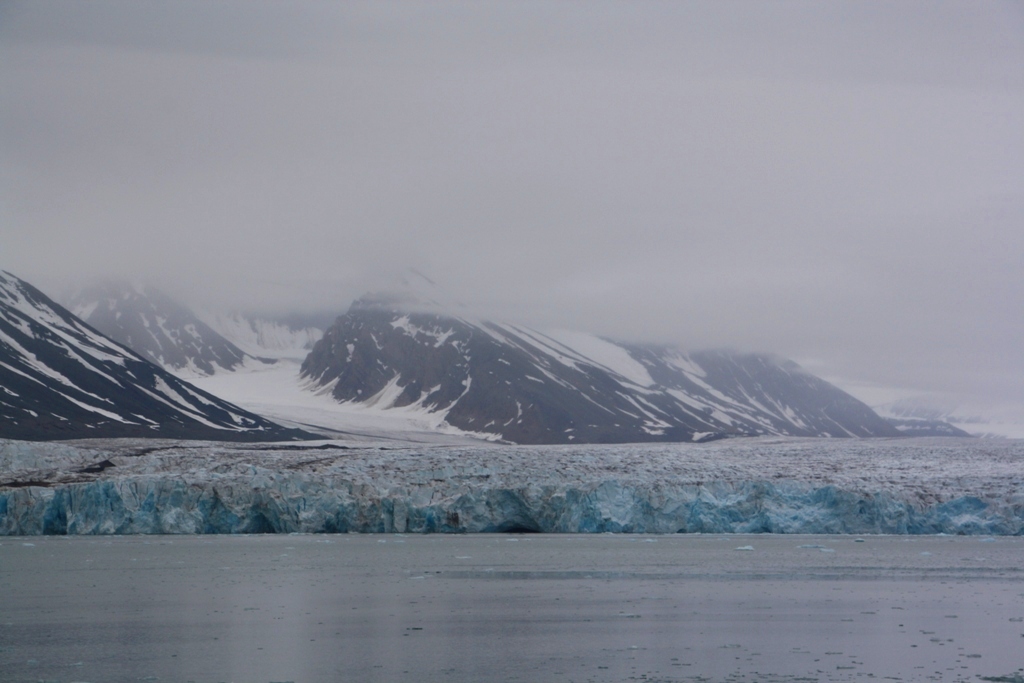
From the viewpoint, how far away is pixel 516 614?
2125 cm

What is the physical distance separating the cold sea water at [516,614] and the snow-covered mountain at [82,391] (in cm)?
8214

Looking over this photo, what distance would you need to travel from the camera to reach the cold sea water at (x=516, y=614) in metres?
15.4

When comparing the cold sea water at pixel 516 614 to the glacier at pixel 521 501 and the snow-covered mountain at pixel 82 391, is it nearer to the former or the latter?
the glacier at pixel 521 501

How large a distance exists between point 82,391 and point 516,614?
119178 mm

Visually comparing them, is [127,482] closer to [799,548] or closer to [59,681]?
[799,548]

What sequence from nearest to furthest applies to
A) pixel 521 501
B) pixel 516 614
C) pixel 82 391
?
pixel 516 614 → pixel 521 501 → pixel 82 391

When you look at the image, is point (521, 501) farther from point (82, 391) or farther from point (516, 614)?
point (82, 391)

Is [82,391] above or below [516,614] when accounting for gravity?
above

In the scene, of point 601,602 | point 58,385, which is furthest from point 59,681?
point 58,385

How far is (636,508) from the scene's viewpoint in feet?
142

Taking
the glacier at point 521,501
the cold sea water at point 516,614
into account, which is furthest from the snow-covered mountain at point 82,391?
the cold sea water at point 516,614

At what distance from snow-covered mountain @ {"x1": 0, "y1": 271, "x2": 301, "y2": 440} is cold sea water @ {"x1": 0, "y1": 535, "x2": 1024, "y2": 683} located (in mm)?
82141

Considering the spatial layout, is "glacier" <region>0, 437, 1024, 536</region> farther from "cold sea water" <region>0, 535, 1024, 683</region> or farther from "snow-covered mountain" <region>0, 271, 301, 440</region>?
"snow-covered mountain" <region>0, 271, 301, 440</region>

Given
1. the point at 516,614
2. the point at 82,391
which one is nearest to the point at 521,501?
the point at 516,614
